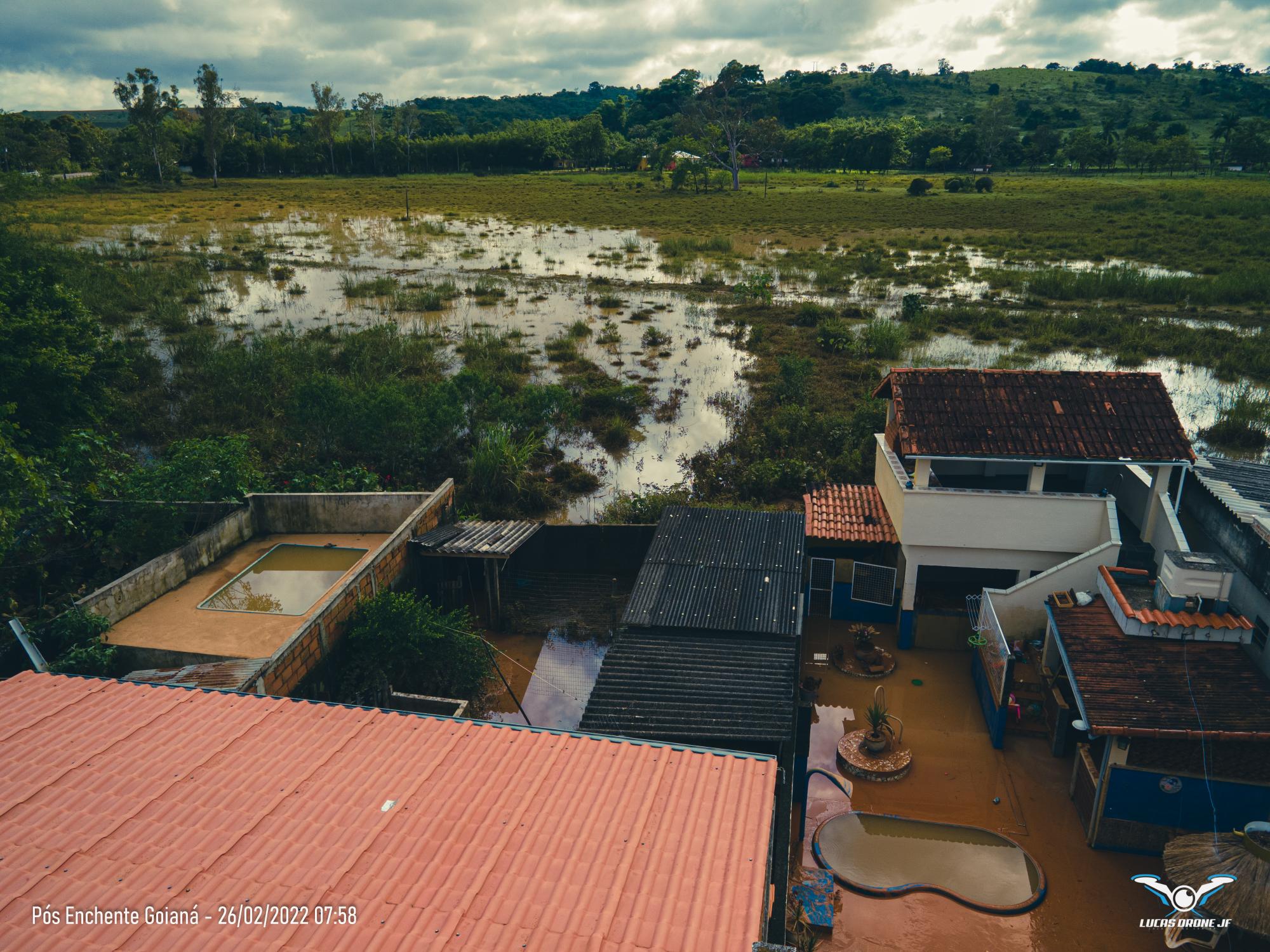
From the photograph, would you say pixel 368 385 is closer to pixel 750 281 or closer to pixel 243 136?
pixel 750 281

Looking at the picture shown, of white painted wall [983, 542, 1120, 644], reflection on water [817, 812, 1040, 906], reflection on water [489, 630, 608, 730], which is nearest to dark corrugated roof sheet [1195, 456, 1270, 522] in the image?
white painted wall [983, 542, 1120, 644]

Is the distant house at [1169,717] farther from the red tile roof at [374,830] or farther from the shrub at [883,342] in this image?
the shrub at [883,342]

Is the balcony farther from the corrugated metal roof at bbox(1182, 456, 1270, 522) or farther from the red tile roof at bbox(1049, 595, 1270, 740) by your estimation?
the red tile roof at bbox(1049, 595, 1270, 740)

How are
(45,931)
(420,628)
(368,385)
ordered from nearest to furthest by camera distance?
(45,931) < (420,628) < (368,385)

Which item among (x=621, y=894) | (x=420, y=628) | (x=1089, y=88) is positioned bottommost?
(x=420, y=628)

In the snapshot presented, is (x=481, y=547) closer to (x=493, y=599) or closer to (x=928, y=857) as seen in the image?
(x=493, y=599)

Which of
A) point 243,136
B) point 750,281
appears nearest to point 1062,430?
point 750,281

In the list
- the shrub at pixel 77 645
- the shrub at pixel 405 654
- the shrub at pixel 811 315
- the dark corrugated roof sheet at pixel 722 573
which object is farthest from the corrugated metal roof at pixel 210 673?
the shrub at pixel 811 315
